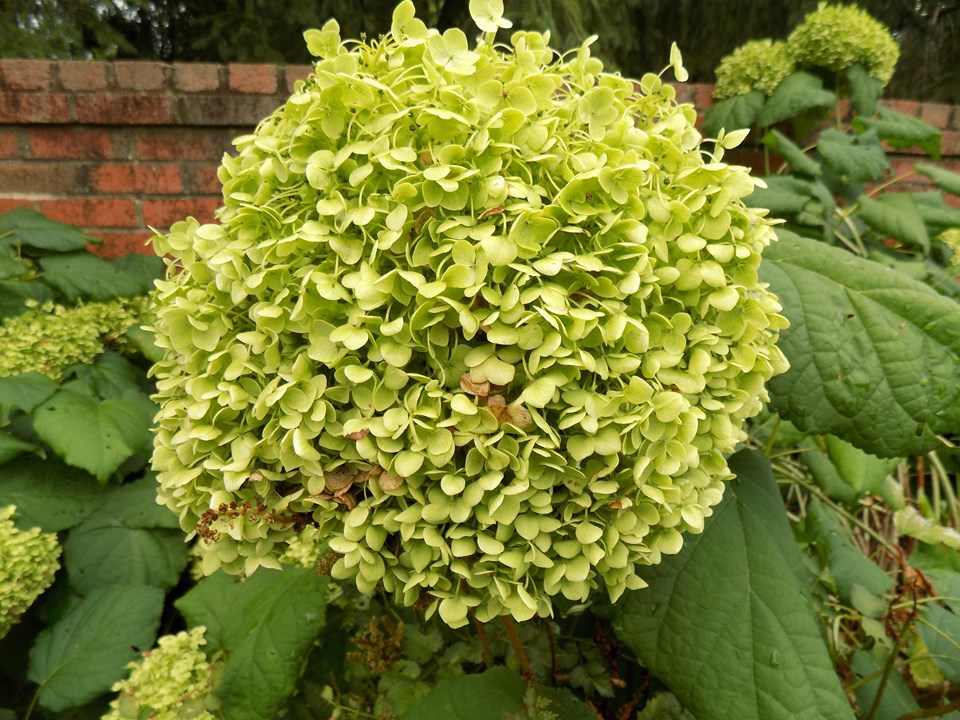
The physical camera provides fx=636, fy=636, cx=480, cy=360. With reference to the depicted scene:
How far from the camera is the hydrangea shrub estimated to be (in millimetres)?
650

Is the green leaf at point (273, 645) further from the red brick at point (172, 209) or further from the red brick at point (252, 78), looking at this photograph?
the red brick at point (252, 78)

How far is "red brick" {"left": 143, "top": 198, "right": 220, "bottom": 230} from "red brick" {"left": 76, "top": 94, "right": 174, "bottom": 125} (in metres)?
0.29

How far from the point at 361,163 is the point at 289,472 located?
1.19 ft

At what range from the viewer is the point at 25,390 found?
1.42 m

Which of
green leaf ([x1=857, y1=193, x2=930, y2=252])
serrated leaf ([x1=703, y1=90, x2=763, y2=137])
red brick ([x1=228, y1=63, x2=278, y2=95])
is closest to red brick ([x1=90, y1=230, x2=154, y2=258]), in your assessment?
red brick ([x1=228, y1=63, x2=278, y2=95])

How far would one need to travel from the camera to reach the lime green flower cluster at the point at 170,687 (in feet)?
3.39

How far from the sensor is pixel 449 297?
2.10 ft

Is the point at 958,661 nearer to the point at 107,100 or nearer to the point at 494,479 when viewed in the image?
the point at 494,479

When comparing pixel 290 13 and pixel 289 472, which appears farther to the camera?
pixel 290 13

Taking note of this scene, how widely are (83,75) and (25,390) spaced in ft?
4.41

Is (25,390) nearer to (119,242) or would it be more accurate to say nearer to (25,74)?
(119,242)

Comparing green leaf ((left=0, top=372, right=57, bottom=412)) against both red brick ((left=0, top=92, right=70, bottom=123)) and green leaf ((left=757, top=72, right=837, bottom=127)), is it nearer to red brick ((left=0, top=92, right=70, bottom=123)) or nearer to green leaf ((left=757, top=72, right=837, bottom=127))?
red brick ((left=0, top=92, right=70, bottom=123))

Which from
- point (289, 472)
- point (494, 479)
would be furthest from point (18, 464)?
point (494, 479)

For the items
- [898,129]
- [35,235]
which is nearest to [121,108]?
[35,235]
